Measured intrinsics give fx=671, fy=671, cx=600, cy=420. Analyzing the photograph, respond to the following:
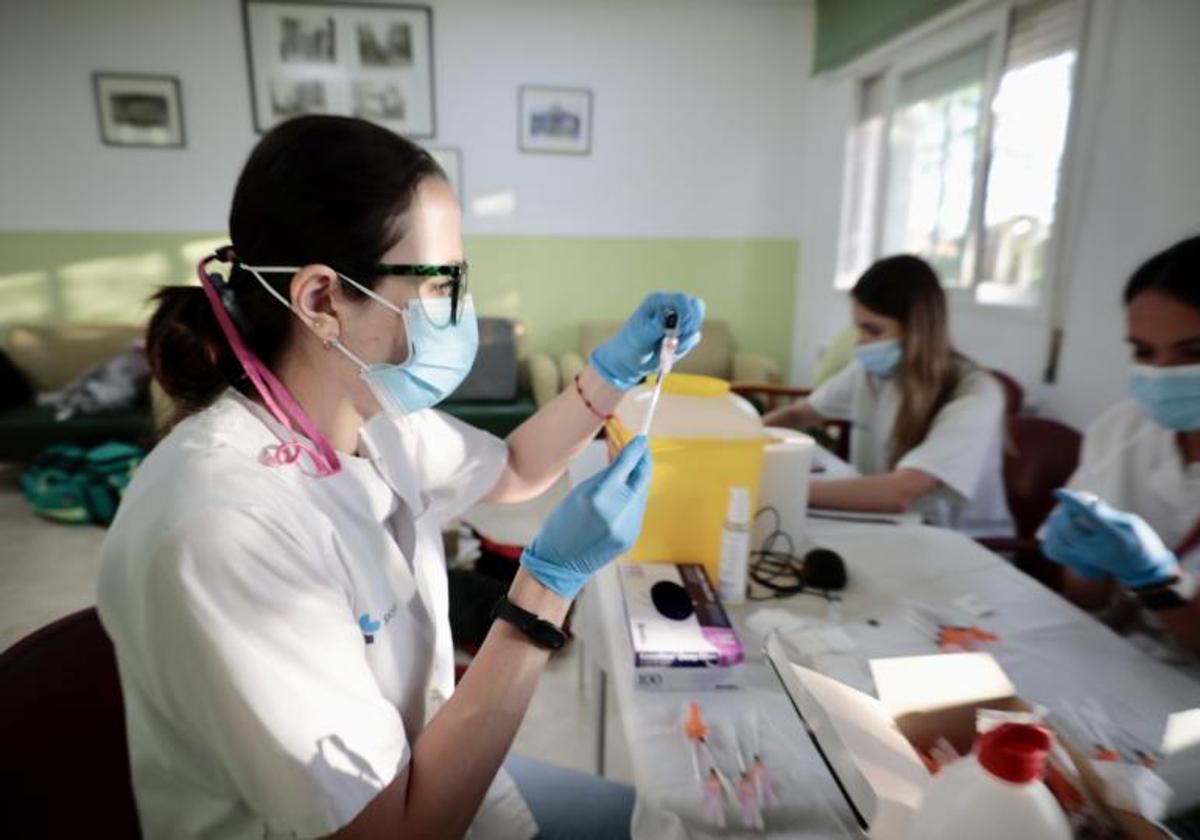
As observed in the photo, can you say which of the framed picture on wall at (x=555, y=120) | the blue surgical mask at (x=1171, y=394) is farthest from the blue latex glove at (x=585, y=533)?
the framed picture on wall at (x=555, y=120)

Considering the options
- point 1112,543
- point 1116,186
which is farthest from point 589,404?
point 1116,186

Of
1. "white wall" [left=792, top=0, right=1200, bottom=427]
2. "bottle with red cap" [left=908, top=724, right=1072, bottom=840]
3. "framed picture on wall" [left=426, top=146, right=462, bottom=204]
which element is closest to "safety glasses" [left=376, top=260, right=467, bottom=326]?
"bottle with red cap" [left=908, top=724, right=1072, bottom=840]

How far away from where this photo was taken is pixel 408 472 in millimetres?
983

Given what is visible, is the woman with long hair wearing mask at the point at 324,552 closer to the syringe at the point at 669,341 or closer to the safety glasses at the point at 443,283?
the safety glasses at the point at 443,283

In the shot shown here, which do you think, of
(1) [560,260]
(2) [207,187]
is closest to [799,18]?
(1) [560,260]

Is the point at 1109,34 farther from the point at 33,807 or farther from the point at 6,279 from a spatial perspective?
the point at 6,279

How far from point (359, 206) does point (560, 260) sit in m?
3.55

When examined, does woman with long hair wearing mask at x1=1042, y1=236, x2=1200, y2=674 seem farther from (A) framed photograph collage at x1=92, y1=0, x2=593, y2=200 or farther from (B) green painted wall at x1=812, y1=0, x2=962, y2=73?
(A) framed photograph collage at x1=92, y1=0, x2=593, y2=200

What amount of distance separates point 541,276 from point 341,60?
1643mm

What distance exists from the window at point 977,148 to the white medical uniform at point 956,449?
35.8 inches

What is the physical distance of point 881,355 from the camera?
5.80ft

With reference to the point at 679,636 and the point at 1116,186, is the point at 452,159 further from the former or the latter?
the point at 679,636

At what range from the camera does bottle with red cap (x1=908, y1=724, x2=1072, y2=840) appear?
46cm

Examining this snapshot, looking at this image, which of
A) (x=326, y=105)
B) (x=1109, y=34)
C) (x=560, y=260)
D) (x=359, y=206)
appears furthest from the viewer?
(x=560, y=260)
